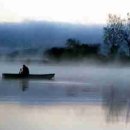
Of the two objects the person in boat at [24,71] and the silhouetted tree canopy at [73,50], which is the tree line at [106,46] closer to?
the silhouetted tree canopy at [73,50]

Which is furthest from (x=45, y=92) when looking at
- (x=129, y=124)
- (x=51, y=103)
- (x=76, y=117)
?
(x=129, y=124)

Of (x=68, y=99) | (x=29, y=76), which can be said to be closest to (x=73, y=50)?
(x=68, y=99)

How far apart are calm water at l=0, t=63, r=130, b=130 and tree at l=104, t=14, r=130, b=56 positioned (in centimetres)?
17

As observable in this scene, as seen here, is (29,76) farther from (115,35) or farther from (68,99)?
(115,35)

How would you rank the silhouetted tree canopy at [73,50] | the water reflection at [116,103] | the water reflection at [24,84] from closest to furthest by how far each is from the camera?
the water reflection at [116,103], the silhouetted tree canopy at [73,50], the water reflection at [24,84]

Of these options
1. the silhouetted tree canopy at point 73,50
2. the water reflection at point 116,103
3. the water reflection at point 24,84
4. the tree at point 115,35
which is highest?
the tree at point 115,35

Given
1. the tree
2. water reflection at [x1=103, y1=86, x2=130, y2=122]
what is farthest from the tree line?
water reflection at [x1=103, y1=86, x2=130, y2=122]

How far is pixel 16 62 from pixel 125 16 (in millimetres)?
892

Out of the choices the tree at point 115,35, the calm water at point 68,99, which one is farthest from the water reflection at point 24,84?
the tree at point 115,35

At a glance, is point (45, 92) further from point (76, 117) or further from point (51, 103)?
point (76, 117)

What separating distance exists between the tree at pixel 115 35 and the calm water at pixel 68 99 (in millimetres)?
A: 167

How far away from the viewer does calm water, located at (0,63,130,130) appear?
13.0 feet

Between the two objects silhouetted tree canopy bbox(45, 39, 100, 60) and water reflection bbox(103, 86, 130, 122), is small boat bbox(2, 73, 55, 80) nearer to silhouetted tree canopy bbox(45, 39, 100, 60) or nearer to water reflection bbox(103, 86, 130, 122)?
silhouetted tree canopy bbox(45, 39, 100, 60)

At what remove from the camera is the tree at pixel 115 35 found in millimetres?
4348
